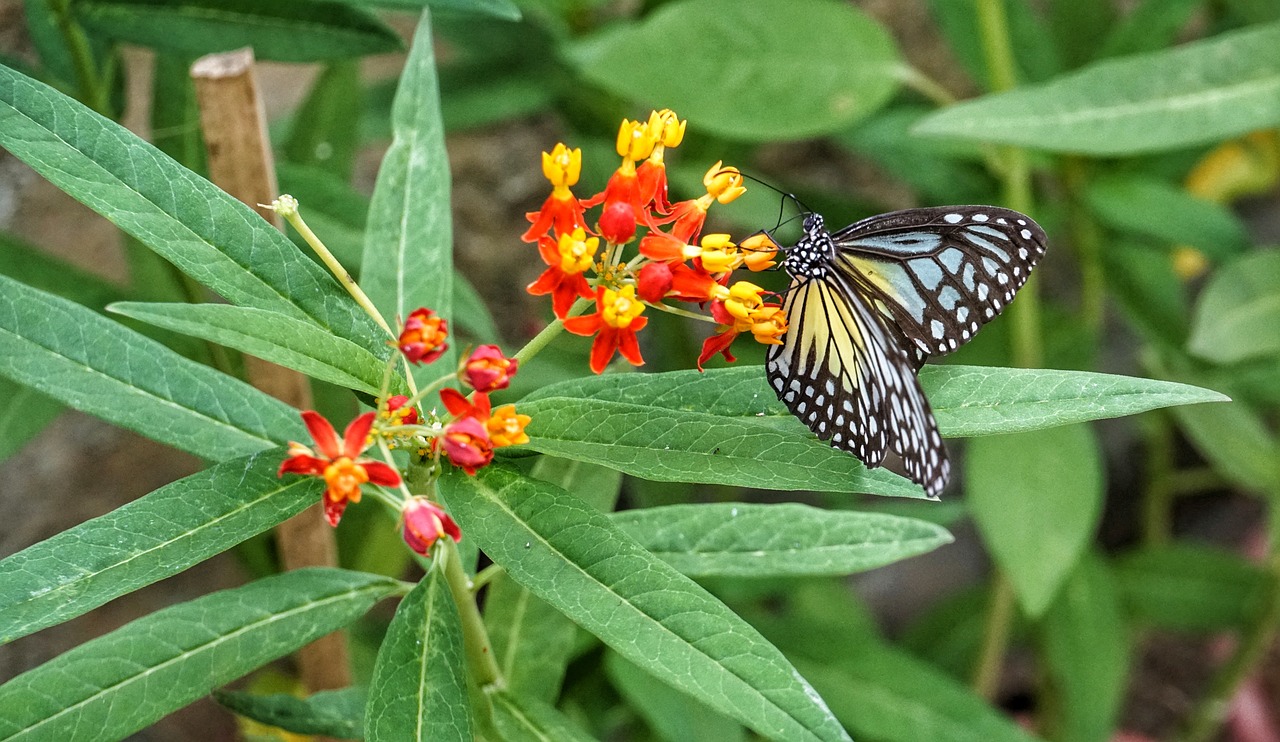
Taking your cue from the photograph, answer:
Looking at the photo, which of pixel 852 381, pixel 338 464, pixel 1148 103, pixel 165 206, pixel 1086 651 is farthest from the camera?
pixel 1086 651

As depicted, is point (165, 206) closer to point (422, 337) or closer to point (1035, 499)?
point (422, 337)

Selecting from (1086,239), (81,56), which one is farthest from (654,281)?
(1086,239)

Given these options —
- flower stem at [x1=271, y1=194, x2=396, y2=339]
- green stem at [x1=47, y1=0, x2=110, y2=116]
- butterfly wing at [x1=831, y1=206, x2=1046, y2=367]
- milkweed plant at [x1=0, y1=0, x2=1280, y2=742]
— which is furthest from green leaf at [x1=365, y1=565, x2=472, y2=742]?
green stem at [x1=47, y1=0, x2=110, y2=116]

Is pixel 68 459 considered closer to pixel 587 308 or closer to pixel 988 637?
pixel 587 308

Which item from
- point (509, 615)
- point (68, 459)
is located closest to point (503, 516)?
point (509, 615)

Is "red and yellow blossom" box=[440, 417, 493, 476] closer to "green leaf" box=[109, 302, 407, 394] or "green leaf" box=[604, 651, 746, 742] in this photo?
"green leaf" box=[109, 302, 407, 394]

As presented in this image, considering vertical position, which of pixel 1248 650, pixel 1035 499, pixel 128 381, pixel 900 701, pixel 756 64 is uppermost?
pixel 756 64

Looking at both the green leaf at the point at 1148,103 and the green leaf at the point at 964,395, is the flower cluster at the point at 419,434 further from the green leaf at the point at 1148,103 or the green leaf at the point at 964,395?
the green leaf at the point at 1148,103
